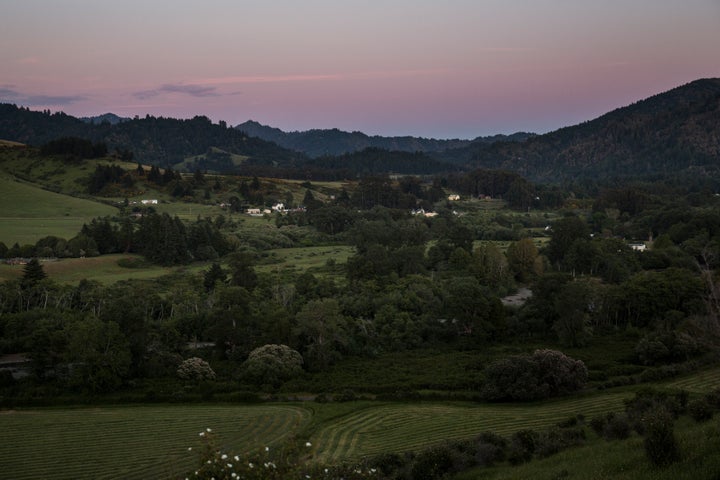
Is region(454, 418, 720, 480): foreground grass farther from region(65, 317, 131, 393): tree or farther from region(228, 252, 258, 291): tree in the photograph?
region(228, 252, 258, 291): tree

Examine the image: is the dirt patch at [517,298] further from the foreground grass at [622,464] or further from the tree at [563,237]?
the foreground grass at [622,464]

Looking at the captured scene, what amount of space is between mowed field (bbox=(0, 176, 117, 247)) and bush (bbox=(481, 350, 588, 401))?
65094 millimetres

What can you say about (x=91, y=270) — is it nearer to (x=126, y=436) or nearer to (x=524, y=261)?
(x=126, y=436)

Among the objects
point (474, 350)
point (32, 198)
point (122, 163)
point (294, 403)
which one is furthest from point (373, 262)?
point (122, 163)

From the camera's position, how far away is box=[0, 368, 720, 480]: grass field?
22.9 meters

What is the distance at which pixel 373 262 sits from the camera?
184ft

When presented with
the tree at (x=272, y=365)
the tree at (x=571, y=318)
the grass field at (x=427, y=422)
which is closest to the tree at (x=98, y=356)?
the tree at (x=272, y=365)

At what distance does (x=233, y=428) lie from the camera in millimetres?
26547

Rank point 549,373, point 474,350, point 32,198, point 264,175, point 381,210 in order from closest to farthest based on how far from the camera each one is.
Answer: point 549,373 → point 474,350 → point 32,198 → point 381,210 → point 264,175

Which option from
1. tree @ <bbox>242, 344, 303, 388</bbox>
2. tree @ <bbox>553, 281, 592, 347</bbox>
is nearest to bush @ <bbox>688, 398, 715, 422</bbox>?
tree @ <bbox>553, 281, 592, 347</bbox>

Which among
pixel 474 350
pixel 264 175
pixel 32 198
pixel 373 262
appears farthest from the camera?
pixel 264 175

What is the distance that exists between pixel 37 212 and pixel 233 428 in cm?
8545

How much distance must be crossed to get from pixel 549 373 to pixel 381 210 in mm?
80388

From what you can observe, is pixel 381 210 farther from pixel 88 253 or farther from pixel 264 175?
pixel 264 175
